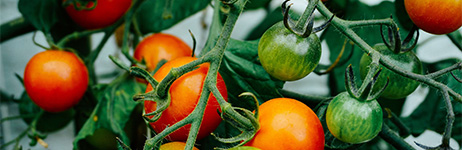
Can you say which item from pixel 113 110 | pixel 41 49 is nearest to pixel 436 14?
pixel 113 110

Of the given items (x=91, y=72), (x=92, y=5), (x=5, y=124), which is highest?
(x=92, y=5)

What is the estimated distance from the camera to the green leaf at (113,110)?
611 millimetres

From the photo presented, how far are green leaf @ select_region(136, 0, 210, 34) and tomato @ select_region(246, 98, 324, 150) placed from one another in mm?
332

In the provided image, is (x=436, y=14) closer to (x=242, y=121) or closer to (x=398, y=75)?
(x=398, y=75)

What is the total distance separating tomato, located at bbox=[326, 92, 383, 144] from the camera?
0.34 meters

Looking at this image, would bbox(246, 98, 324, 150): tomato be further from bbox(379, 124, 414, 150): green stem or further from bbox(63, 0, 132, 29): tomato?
bbox(63, 0, 132, 29): tomato

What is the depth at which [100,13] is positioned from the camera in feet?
2.10

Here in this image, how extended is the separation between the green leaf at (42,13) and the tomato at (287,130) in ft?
1.38

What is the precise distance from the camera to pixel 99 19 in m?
0.65

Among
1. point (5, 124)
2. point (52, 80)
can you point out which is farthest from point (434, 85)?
point (5, 124)

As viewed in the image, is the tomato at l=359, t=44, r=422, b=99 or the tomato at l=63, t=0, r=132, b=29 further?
the tomato at l=63, t=0, r=132, b=29

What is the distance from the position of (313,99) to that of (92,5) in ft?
1.12

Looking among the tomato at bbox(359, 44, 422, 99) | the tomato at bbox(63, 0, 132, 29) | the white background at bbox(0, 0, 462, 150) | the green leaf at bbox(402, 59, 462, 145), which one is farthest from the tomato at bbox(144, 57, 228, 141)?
the white background at bbox(0, 0, 462, 150)

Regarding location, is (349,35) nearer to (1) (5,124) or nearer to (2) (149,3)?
(2) (149,3)
